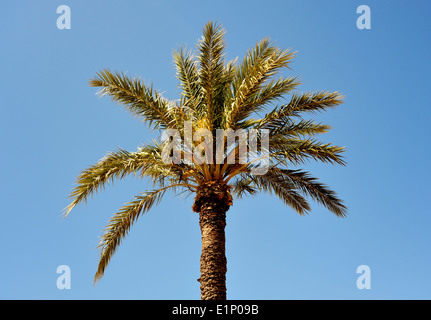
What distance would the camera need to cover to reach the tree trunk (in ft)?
33.6

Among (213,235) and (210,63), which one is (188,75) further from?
(213,235)

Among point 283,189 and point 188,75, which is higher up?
point 188,75

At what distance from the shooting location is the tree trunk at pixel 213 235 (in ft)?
33.6

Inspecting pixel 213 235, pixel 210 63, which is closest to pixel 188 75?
pixel 210 63

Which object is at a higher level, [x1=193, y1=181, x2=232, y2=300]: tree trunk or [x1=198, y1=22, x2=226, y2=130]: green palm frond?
[x1=198, y1=22, x2=226, y2=130]: green palm frond

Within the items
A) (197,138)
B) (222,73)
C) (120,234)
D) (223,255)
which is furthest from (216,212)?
(222,73)

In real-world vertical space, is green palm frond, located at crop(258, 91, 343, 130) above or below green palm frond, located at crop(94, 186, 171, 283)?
above

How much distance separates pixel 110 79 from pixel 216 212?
432 cm

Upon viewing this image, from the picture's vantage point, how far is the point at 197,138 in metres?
11.2

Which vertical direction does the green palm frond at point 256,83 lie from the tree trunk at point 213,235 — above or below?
above

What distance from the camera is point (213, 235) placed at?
1077cm

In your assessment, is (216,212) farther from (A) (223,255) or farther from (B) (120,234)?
(B) (120,234)

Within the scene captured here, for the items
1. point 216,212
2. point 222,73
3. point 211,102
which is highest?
point 222,73
